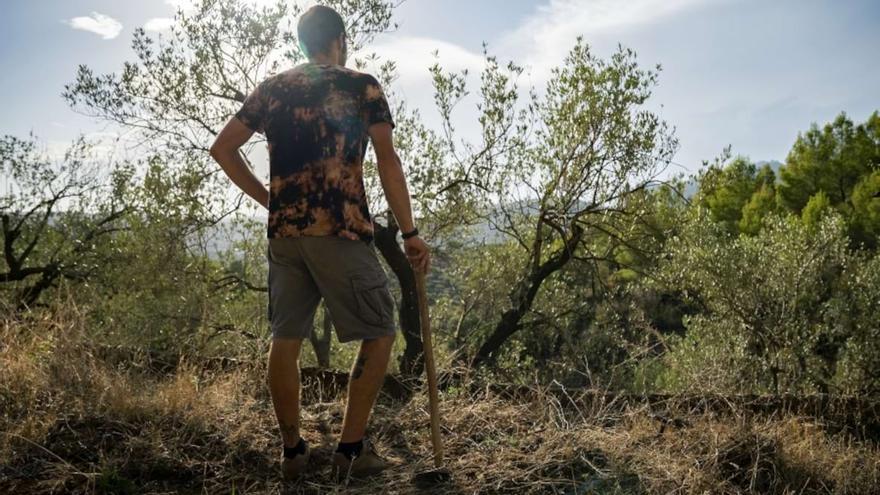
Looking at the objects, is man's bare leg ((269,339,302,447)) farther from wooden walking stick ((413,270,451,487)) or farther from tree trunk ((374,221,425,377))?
tree trunk ((374,221,425,377))

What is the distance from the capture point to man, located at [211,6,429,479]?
10.8 ft

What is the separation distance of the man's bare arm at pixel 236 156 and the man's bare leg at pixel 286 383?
69 cm

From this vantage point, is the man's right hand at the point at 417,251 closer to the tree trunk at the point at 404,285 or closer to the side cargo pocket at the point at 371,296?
the side cargo pocket at the point at 371,296

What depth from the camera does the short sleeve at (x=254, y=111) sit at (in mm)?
3400

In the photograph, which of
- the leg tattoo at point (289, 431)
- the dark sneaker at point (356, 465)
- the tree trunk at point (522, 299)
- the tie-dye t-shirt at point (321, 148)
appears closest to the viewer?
the tie-dye t-shirt at point (321, 148)

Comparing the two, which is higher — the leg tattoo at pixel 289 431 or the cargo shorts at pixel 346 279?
the cargo shorts at pixel 346 279

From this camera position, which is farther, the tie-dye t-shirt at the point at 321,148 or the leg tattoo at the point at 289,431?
the leg tattoo at the point at 289,431

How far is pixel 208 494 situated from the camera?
3.33m

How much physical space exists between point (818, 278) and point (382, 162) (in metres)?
17.1

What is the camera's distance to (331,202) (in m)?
3.27

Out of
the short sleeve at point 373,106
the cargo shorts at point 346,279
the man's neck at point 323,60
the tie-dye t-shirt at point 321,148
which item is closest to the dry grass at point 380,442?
the cargo shorts at point 346,279

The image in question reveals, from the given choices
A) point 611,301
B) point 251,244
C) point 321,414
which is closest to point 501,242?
point 611,301

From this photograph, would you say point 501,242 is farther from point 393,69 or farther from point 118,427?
point 118,427

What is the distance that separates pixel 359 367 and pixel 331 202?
2.57 ft
